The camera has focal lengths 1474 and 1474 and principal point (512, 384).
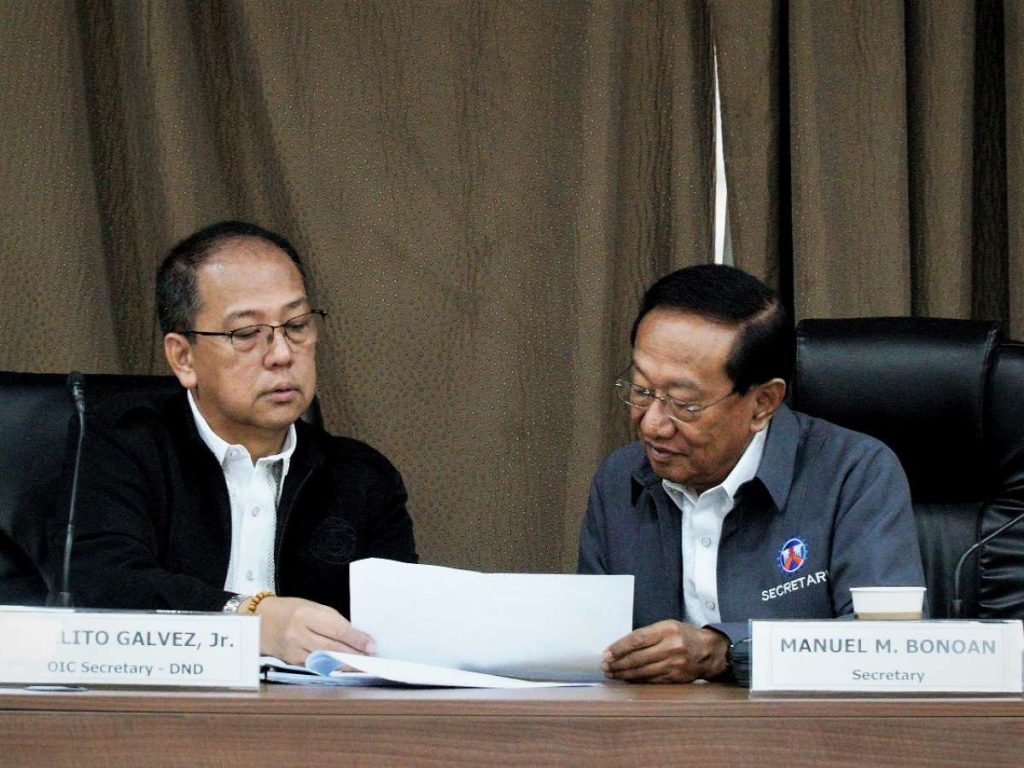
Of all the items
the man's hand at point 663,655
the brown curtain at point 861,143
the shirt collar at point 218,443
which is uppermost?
the brown curtain at point 861,143

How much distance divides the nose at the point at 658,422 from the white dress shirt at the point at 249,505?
0.59 m

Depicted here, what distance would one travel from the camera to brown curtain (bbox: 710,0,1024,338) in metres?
2.85

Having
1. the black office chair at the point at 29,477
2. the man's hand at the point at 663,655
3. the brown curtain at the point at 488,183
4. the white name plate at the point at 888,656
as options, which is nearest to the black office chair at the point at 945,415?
the brown curtain at the point at 488,183

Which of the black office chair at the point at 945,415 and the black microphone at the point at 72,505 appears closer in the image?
the black microphone at the point at 72,505

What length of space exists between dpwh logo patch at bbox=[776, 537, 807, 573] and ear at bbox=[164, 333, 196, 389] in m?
0.95

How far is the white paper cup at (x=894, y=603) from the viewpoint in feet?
4.90

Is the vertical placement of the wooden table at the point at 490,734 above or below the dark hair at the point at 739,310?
below

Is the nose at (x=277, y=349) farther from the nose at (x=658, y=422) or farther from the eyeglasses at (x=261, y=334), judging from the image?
the nose at (x=658, y=422)

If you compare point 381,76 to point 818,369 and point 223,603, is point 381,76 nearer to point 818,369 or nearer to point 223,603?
point 818,369

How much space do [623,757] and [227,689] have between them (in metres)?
0.39

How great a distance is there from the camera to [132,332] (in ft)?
9.69

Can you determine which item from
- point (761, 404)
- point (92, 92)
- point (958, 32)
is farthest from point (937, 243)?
point (92, 92)

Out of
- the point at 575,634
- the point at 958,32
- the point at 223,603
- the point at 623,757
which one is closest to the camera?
the point at 623,757

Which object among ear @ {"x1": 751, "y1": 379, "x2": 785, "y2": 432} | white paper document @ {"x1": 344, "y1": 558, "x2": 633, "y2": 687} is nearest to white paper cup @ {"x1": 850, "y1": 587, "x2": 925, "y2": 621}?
white paper document @ {"x1": 344, "y1": 558, "x2": 633, "y2": 687}
